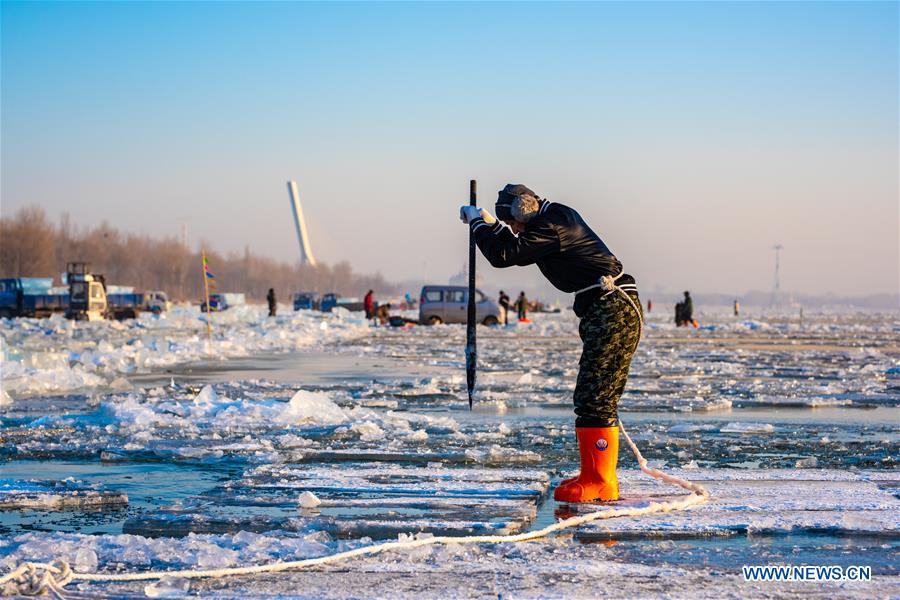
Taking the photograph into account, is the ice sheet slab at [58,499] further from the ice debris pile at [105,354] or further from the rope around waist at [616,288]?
the ice debris pile at [105,354]

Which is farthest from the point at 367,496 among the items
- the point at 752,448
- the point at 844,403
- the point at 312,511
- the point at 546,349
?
the point at 546,349

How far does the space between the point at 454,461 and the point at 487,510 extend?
2.12 meters

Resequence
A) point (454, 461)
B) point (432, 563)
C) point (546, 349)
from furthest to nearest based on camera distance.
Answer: point (546, 349) → point (454, 461) → point (432, 563)

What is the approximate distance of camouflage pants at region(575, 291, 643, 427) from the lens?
237 inches

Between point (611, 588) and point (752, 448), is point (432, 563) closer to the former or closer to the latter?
point (611, 588)

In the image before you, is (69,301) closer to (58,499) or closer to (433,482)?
(58,499)

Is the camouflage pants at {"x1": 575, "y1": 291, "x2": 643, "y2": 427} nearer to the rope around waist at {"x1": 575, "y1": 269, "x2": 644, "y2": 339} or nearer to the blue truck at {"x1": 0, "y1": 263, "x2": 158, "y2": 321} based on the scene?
the rope around waist at {"x1": 575, "y1": 269, "x2": 644, "y2": 339}

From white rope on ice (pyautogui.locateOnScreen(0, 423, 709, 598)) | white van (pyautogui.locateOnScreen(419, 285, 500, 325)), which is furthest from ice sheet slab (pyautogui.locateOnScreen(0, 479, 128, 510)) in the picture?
white van (pyautogui.locateOnScreen(419, 285, 500, 325))

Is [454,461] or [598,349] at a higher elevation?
[598,349]

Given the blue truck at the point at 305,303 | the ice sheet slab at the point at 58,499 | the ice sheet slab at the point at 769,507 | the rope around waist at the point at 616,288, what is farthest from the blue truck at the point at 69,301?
the rope around waist at the point at 616,288

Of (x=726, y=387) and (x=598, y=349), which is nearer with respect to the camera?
(x=598, y=349)

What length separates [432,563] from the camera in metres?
4.53

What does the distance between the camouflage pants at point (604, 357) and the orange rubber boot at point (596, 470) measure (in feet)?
0.21

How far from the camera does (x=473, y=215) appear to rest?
245 inches
